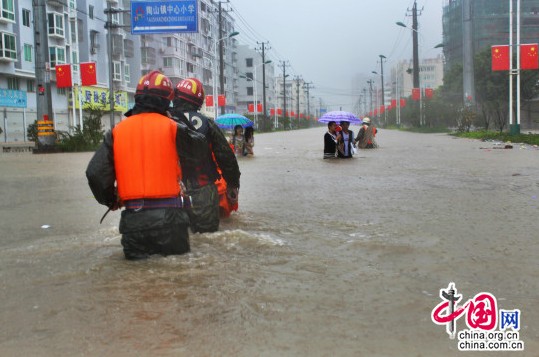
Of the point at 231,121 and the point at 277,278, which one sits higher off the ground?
the point at 231,121

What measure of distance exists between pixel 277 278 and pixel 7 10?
1717 inches

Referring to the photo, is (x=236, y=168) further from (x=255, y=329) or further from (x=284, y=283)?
(x=255, y=329)

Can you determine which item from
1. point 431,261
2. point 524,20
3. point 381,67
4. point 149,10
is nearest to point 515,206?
point 431,261

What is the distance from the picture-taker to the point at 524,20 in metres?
56.9

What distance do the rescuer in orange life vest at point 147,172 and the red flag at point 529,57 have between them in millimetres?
23747

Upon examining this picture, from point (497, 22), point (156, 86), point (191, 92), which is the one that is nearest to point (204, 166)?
point (191, 92)

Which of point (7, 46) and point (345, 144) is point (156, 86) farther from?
point (7, 46)

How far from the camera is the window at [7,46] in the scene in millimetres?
41250

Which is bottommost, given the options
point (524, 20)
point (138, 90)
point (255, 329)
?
point (255, 329)

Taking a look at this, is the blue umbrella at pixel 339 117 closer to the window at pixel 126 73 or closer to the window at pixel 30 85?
the window at pixel 30 85

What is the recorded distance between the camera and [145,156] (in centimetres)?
438

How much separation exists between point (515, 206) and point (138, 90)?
16.8 feet

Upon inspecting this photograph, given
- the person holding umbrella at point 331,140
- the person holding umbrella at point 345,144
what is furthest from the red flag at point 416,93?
the person holding umbrella at point 331,140

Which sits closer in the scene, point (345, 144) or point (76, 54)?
point (345, 144)
